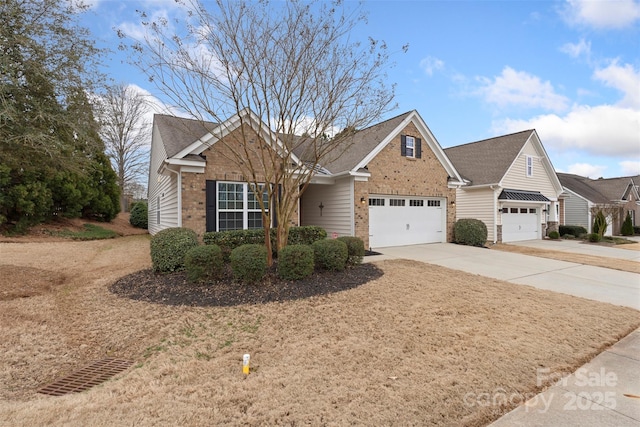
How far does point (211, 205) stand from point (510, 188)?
50.9 feet

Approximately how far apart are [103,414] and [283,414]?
4.74 ft

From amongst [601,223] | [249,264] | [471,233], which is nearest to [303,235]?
[249,264]

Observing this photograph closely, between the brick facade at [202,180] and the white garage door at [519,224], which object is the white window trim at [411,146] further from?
the white garage door at [519,224]

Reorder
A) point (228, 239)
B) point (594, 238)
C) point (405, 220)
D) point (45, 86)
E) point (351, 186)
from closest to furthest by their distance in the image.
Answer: point (45, 86)
point (228, 239)
point (351, 186)
point (405, 220)
point (594, 238)

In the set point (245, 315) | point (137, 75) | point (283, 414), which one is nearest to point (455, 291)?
point (245, 315)

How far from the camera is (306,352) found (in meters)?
3.64

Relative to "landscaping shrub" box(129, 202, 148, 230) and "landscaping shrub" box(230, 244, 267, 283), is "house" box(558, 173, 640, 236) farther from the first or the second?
"landscaping shrub" box(129, 202, 148, 230)

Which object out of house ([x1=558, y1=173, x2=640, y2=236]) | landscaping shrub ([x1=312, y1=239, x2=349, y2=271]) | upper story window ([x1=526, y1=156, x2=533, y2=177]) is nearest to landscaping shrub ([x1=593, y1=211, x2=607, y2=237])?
house ([x1=558, y1=173, x2=640, y2=236])

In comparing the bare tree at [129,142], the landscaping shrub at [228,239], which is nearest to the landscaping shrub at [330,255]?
the landscaping shrub at [228,239]

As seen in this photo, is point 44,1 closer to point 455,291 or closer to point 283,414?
point 283,414

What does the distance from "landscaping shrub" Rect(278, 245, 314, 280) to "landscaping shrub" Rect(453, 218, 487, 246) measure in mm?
10030

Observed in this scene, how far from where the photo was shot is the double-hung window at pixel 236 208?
9961 mm

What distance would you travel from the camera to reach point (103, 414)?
2.49 m

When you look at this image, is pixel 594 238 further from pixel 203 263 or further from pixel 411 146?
pixel 203 263
